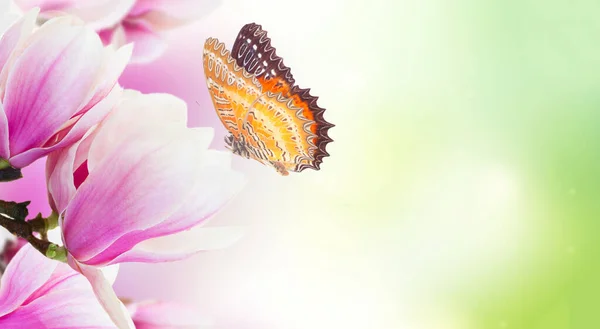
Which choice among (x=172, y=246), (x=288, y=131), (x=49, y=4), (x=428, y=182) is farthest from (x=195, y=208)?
(x=49, y=4)

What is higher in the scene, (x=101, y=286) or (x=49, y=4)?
(x=49, y=4)

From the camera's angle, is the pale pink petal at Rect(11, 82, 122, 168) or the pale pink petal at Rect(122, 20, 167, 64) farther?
the pale pink petal at Rect(122, 20, 167, 64)

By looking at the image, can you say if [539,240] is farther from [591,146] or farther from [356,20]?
[356,20]

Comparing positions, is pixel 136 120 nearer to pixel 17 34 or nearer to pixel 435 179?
pixel 17 34

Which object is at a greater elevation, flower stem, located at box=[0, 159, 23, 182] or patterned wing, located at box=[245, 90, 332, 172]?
patterned wing, located at box=[245, 90, 332, 172]

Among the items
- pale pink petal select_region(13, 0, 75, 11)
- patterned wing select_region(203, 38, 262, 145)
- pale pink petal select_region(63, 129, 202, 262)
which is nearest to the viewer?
pale pink petal select_region(63, 129, 202, 262)

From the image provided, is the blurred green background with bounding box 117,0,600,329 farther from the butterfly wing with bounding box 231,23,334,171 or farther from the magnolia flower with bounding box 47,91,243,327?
the magnolia flower with bounding box 47,91,243,327

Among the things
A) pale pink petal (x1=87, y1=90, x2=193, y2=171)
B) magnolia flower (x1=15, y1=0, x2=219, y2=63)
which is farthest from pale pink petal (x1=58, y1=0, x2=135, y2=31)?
pale pink petal (x1=87, y1=90, x2=193, y2=171)
